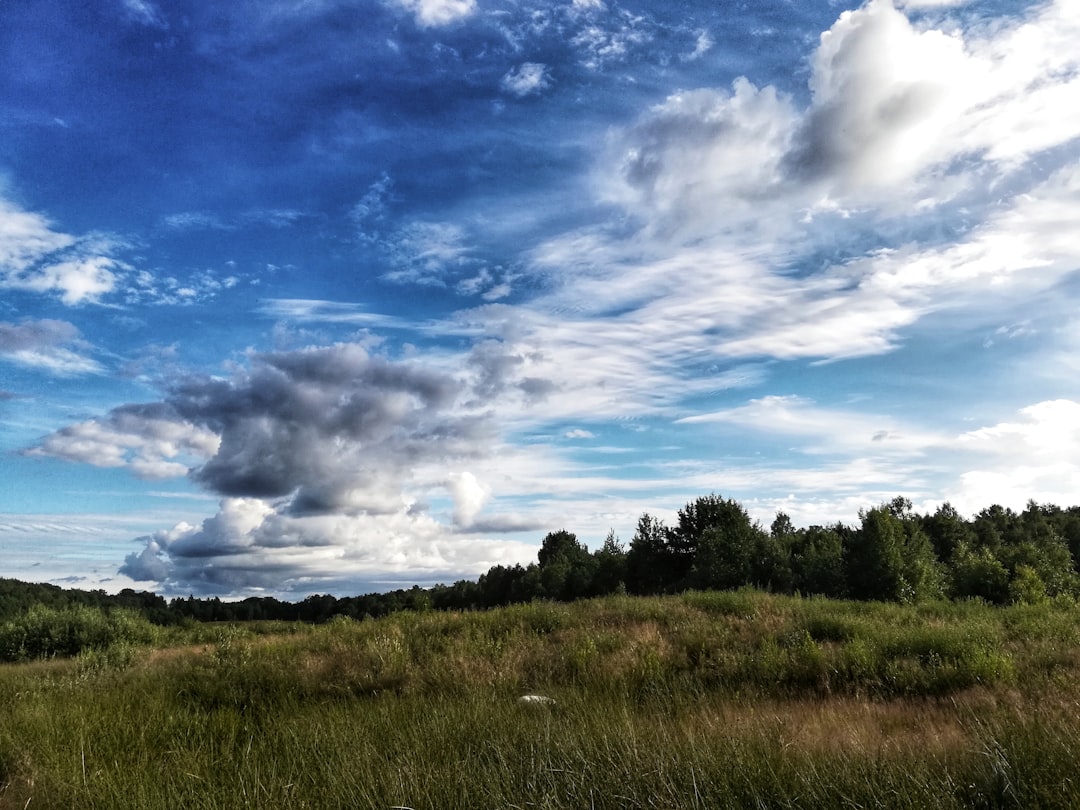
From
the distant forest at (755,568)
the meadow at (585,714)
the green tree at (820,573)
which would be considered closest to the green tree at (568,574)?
the distant forest at (755,568)

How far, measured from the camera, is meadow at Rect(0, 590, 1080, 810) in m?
5.67

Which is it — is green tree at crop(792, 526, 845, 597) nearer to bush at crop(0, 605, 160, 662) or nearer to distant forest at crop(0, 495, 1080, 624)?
distant forest at crop(0, 495, 1080, 624)

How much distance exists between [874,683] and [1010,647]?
14.9ft

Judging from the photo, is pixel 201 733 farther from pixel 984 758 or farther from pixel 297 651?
pixel 984 758

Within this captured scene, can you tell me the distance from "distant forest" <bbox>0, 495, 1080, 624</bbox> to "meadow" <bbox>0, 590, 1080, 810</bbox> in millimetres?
8189

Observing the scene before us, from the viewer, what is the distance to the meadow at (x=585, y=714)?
18.6 ft

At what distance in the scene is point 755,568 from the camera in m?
51.4

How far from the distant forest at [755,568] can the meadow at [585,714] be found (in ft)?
26.9

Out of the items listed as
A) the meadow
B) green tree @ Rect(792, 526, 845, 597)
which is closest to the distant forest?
green tree @ Rect(792, 526, 845, 597)

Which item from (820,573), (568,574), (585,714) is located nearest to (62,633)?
(585,714)

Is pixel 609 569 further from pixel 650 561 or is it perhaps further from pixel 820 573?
pixel 820 573

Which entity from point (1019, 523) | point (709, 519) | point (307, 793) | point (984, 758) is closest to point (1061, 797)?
point (984, 758)

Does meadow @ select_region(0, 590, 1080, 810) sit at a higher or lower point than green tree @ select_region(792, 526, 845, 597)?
lower

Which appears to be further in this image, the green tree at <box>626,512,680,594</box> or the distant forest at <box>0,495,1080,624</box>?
the green tree at <box>626,512,680,594</box>
